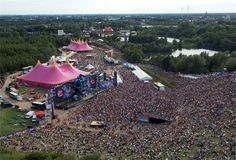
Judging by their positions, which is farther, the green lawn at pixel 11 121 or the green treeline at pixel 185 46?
the green treeline at pixel 185 46

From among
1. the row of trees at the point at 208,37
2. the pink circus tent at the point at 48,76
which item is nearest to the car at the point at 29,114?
the pink circus tent at the point at 48,76

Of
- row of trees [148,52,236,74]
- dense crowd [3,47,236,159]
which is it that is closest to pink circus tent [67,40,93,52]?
row of trees [148,52,236,74]

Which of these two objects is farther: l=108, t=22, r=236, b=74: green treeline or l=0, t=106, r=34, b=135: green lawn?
l=108, t=22, r=236, b=74: green treeline

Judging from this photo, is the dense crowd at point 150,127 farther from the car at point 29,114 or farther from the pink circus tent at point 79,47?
the pink circus tent at point 79,47

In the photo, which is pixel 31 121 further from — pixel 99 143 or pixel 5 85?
pixel 5 85

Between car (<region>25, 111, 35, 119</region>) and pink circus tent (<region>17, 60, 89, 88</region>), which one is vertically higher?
pink circus tent (<region>17, 60, 89, 88</region>)

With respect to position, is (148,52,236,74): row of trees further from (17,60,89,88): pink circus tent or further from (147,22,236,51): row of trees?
(147,22,236,51): row of trees

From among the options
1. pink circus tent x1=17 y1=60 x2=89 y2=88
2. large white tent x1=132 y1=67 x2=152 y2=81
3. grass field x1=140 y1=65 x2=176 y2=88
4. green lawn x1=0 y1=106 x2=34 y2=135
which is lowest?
grass field x1=140 y1=65 x2=176 y2=88
